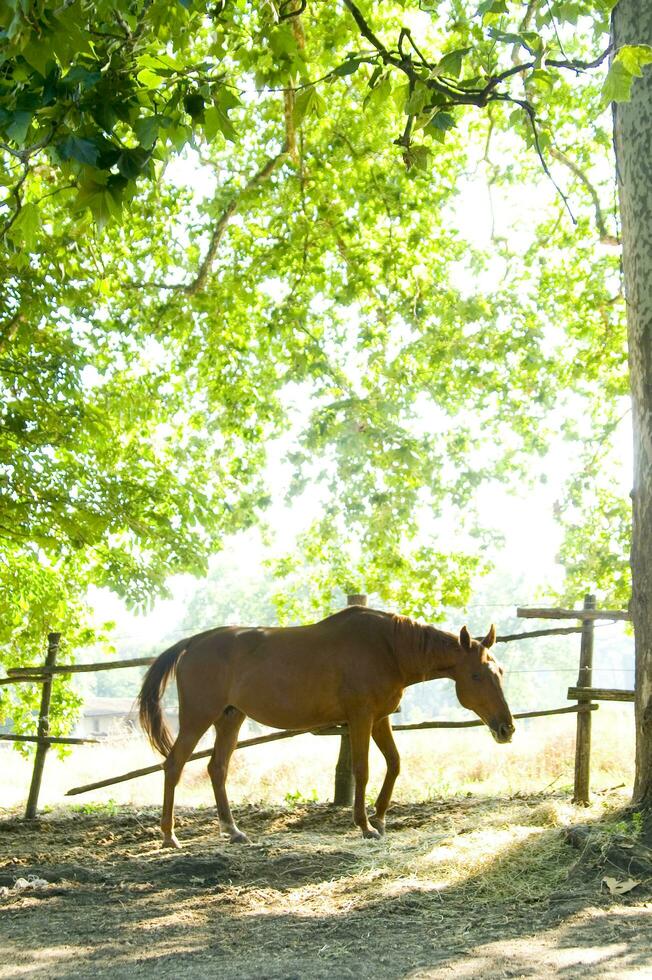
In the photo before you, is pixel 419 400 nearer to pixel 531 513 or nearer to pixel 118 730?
pixel 531 513

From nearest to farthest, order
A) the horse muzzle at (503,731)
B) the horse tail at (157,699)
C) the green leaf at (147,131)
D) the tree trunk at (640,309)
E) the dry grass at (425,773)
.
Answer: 1. the green leaf at (147,131)
2. the tree trunk at (640,309)
3. the horse muzzle at (503,731)
4. the horse tail at (157,699)
5. the dry grass at (425,773)

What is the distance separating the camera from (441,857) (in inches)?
204

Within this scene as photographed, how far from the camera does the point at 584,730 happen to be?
745 cm

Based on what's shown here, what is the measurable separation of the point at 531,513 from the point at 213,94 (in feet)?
59.4

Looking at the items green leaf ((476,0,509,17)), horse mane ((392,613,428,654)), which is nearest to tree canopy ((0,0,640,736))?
green leaf ((476,0,509,17))

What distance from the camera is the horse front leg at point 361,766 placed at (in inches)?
252

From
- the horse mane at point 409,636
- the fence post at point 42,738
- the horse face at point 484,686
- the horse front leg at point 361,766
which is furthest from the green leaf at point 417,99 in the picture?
the fence post at point 42,738

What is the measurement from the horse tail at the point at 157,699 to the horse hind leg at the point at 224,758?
372mm

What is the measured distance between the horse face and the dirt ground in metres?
0.62

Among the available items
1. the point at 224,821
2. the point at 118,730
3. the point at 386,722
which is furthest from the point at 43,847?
the point at 118,730

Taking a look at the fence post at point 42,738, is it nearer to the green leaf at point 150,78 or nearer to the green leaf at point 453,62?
the green leaf at point 150,78

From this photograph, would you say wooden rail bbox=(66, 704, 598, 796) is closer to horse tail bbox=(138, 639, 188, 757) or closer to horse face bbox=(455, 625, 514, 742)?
horse tail bbox=(138, 639, 188, 757)

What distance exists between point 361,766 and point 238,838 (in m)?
1.03

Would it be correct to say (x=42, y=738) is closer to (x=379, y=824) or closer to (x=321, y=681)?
(x=321, y=681)
